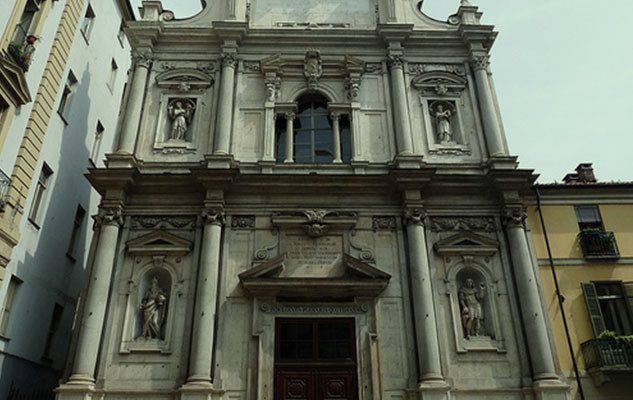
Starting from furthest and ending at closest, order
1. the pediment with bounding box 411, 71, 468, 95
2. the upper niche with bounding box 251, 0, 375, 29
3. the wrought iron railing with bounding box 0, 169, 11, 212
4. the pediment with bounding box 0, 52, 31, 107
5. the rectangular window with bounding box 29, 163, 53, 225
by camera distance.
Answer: the upper niche with bounding box 251, 0, 375, 29, the pediment with bounding box 411, 71, 468, 95, the rectangular window with bounding box 29, 163, 53, 225, the wrought iron railing with bounding box 0, 169, 11, 212, the pediment with bounding box 0, 52, 31, 107

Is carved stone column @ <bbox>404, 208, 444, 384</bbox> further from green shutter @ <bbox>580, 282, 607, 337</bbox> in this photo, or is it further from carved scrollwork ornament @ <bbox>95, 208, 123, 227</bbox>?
carved scrollwork ornament @ <bbox>95, 208, 123, 227</bbox>

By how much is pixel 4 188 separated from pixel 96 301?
406 cm

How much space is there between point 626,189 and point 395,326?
982 centimetres

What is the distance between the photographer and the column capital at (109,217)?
50.4 feet

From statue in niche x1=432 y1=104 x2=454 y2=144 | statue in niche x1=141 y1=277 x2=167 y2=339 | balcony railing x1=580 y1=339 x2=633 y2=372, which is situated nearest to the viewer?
balcony railing x1=580 y1=339 x2=633 y2=372

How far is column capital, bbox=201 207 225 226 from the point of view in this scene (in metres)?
15.4

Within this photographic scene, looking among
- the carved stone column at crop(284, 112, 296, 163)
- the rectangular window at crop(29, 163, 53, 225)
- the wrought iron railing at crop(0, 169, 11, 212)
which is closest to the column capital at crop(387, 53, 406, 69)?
the carved stone column at crop(284, 112, 296, 163)

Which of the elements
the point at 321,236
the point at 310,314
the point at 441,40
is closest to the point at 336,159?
the point at 321,236

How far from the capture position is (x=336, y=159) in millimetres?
17172

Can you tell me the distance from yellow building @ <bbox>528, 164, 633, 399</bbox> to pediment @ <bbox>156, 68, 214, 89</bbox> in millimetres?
12643

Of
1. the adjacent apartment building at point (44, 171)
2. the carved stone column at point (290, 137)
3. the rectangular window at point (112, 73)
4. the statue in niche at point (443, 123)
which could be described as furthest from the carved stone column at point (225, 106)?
the rectangular window at point (112, 73)

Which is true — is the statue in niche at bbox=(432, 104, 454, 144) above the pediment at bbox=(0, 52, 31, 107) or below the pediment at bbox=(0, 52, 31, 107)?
above

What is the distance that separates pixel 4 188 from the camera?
543 inches

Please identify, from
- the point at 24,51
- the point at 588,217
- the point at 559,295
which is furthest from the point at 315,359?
the point at 24,51
